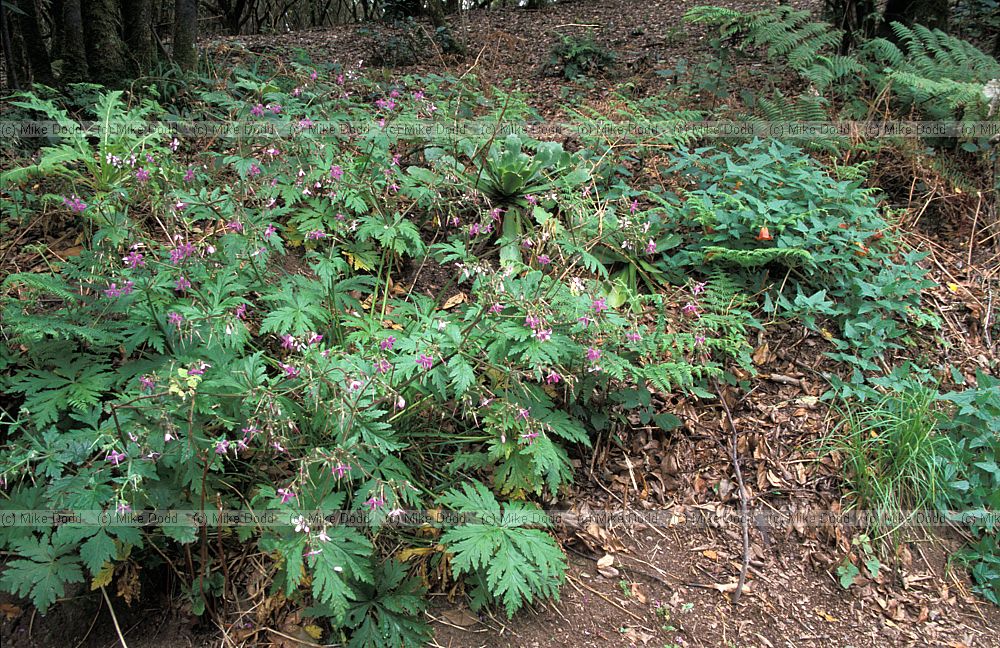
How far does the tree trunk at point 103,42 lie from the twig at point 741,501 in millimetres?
4079

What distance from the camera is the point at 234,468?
7.81 ft

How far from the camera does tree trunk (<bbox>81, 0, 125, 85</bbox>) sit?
3.94m

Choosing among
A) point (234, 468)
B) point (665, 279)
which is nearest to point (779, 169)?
point (665, 279)

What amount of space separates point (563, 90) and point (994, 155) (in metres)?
3.11

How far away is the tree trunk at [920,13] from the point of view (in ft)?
16.9

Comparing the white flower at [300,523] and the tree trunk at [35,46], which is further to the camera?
the tree trunk at [35,46]

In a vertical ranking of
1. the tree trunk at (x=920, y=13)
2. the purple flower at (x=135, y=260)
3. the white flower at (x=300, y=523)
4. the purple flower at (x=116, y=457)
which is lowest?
the white flower at (x=300, y=523)

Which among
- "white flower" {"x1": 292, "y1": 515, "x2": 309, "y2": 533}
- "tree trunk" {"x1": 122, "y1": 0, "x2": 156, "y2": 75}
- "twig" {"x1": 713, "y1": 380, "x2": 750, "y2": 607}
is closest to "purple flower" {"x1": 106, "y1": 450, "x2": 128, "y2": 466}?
"white flower" {"x1": 292, "y1": 515, "x2": 309, "y2": 533}

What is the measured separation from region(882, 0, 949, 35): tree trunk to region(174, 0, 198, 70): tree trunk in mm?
5266

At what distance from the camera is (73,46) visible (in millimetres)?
3926

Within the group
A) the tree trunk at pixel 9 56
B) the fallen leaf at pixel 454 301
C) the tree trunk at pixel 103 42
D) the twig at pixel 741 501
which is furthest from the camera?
the tree trunk at pixel 103 42

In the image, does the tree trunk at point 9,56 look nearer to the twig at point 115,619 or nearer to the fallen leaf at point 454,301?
the fallen leaf at point 454,301

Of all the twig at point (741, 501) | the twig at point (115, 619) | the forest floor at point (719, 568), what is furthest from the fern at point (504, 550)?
the twig at point (115, 619)

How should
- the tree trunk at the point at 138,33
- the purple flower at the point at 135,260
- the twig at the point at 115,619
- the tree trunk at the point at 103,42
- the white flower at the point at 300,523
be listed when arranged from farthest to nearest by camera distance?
the tree trunk at the point at 138,33
the tree trunk at the point at 103,42
the purple flower at the point at 135,260
the twig at the point at 115,619
the white flower at the point at 300,523
